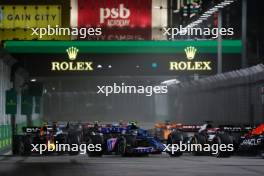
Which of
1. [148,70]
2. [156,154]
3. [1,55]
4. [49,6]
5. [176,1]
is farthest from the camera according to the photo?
[176,1]

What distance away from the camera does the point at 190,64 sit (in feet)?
163

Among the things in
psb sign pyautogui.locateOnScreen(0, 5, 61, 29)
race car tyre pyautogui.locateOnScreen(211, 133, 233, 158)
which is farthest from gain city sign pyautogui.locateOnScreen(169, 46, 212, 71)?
race car tyre pyautogui.locateOnScreen(211, 133, 233, 158)

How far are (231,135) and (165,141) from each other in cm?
416

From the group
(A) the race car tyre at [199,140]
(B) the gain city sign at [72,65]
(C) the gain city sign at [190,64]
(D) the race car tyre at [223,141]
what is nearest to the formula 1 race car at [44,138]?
(A) the race car tyre at [199,140]

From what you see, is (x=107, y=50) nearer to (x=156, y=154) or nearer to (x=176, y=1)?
(x=156, y=154)

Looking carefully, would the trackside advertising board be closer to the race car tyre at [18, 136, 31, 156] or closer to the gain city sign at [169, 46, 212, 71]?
→ the gain city sign at [169, 46, 212, 71]

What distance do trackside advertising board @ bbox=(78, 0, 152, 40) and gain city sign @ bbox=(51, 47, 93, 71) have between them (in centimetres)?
397

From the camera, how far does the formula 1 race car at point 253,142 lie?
26.8 metres

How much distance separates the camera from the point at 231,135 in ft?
93.7

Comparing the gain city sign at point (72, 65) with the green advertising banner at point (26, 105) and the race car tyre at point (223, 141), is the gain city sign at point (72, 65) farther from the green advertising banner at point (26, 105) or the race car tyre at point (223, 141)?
the race car tyre at point (223, 141)

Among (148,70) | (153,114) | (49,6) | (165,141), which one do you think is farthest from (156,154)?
(153,114)

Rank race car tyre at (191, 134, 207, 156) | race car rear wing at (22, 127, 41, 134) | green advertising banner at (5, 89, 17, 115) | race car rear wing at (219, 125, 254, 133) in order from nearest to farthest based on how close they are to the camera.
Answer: race car rear wing at (219, 125, 254, 133) → race car tyre at (191, 134, 207, 156) → race car rear wing at (22, 127, 41, 134) → green advertising banner at (5, 89, 17, 115)

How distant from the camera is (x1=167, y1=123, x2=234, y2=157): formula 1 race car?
28.0 meters

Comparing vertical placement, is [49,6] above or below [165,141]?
above
